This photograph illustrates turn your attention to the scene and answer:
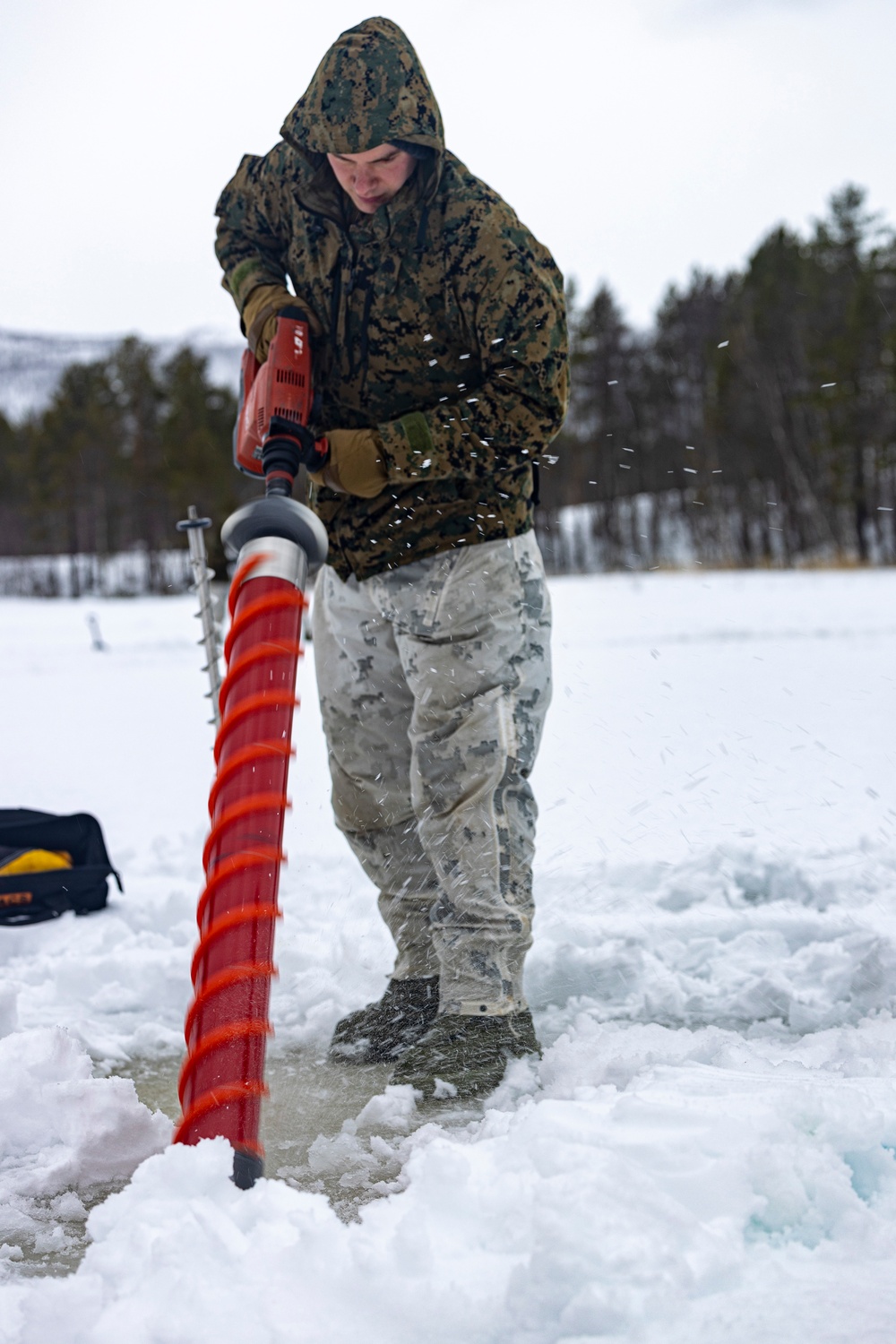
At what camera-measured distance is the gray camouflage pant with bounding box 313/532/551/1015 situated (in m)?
2.14

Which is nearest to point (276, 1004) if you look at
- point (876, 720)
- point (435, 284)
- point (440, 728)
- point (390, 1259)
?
point (440, 728)

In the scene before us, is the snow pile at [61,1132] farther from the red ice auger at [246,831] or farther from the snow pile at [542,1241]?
the snow pile at [542,1241]

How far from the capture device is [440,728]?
2184 mm

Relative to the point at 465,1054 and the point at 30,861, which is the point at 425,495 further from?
the point at 30,861

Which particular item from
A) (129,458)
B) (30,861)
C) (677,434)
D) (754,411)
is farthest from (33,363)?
(30,861)

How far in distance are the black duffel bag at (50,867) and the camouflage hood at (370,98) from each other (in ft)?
6.86

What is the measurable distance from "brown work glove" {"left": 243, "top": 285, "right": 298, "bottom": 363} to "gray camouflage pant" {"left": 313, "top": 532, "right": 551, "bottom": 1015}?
1.69 ft

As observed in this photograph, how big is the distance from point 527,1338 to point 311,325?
1.87 metres

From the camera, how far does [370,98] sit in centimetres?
204

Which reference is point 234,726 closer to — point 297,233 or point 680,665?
point 297,233

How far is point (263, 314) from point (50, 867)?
1826mm

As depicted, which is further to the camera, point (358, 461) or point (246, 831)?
point (358, 461)

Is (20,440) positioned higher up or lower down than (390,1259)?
higher up

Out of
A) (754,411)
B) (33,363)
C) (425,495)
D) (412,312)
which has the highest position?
(33,363)
